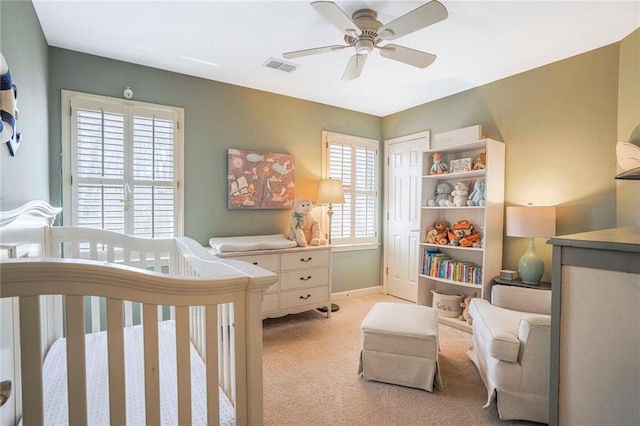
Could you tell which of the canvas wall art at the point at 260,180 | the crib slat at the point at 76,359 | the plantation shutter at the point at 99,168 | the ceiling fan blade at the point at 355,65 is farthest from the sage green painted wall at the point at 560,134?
the plantation shutter at the point at 99,168

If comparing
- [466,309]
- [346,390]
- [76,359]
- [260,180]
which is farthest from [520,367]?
[260,180]

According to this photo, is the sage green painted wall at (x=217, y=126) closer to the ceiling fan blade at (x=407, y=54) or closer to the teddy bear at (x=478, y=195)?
the ceiling fan blade at (x=407, y=54)

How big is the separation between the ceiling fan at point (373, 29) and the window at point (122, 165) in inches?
62.0

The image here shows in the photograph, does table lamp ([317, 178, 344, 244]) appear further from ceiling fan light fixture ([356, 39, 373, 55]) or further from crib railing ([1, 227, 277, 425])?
crib railing ([1, 227, 277, 425])

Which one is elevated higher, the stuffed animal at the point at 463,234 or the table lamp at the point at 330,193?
the table lamp at the point at 330,193

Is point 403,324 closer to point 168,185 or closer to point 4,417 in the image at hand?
point 4,417

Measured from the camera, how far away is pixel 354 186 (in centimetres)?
421

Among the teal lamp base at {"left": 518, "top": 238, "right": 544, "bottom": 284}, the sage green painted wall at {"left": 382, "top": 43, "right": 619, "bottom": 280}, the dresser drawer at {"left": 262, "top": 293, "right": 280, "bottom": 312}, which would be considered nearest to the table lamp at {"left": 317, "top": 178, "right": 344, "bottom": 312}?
the dresser drawer at {"left": 262, "top": 293, "right": 280, "bottom": 312}

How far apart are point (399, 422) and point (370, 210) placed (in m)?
2.88

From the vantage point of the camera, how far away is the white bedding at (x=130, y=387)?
1.10 meters

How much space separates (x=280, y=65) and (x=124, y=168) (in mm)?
1684

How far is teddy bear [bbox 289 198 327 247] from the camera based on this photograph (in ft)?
10.7

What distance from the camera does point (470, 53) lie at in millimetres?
2600

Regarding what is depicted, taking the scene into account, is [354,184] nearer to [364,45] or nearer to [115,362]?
[364,45]
